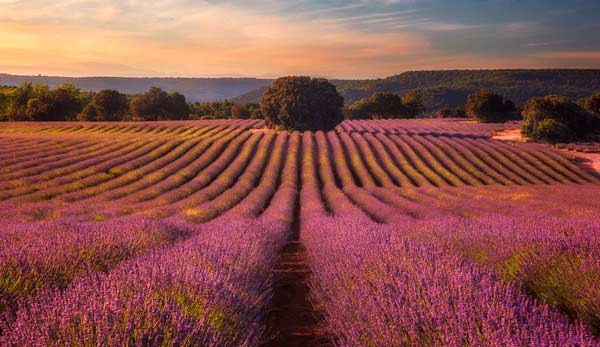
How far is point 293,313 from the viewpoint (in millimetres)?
5223

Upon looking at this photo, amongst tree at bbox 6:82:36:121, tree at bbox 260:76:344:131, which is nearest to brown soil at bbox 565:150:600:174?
tree at bbox 260:76:344:131

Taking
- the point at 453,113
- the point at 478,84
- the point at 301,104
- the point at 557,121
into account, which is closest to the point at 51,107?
the point at 301,104

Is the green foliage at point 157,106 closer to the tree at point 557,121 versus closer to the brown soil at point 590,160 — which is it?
the tree at point 557,121

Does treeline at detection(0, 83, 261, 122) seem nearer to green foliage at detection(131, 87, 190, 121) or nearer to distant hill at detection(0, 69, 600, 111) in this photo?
green foliage at detection(131, 87, 190, 121)

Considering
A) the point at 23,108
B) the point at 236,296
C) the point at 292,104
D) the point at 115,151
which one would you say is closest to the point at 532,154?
the point at 292,104

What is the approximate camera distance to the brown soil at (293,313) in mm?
4398

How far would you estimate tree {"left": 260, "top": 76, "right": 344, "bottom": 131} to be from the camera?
147ft

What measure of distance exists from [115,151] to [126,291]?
26.6 metres

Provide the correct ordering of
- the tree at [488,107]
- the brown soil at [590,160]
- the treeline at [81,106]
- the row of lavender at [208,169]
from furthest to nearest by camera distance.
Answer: the tree at [488,107] < the treeline at [81,106] < the brown soil at [590,160] < the row of lavender at [208,169]

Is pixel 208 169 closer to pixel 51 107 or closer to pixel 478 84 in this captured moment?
pixel 51 107

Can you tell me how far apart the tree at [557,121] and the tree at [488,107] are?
49.2 ft

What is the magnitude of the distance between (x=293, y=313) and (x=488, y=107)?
7500cm

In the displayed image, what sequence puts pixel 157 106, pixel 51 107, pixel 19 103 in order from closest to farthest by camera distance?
1. pixel 51 107
2. pixel 19 103
3. pixel 157 106

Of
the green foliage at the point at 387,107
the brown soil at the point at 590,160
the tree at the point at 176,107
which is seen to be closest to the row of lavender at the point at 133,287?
the brown soil at the point at 590,160
